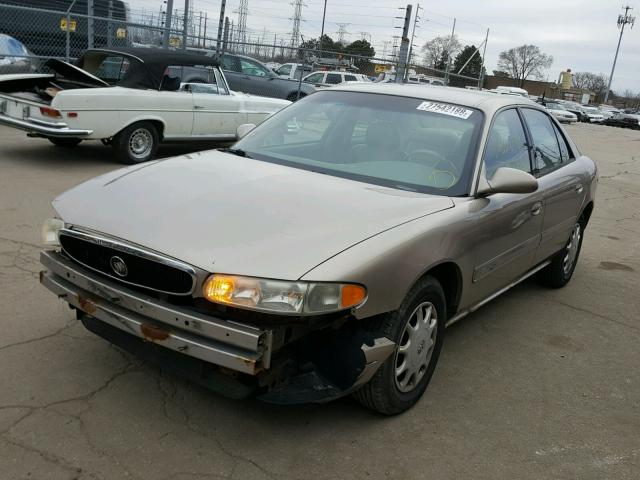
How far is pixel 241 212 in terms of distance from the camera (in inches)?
114

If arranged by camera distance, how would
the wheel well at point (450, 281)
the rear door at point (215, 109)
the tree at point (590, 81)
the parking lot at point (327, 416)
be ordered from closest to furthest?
1. the parking lot at point (327, 416)
2. the wheel well at point (450, 281)
3. the rear door at point (215, 109)
4. the tree at point (590, 81)

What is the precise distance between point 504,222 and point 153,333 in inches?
86.1

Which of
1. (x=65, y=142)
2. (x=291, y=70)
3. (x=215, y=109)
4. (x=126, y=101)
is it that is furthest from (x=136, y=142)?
(x=291, y=70)

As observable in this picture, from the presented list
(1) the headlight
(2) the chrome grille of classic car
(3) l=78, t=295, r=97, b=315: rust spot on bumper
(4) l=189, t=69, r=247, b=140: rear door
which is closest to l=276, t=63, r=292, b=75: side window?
(4) l=189, t=69, r=247, b=140: rear door

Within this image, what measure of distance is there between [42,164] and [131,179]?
601 cm

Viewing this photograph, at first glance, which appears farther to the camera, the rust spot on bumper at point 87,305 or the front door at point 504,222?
the front door at point 504,222

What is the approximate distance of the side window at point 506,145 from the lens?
150 inches

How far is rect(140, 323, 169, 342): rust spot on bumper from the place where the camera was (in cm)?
262

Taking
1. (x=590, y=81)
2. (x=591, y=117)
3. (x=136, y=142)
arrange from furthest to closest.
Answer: (x=590, y=81) < (x=591, y=117) < (x=136, y=142)

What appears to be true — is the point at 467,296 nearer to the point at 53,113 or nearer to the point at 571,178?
the point at 571,178

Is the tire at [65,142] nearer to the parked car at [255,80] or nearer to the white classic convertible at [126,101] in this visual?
the white classic convertible at [126,101]

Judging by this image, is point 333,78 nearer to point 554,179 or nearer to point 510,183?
point 554,179

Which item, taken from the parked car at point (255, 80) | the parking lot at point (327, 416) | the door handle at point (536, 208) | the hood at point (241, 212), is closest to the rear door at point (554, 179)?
the door handle at point (536, 208)

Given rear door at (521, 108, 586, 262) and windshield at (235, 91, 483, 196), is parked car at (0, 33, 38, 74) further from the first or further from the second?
rear door at (521, 108, 586, 262)
